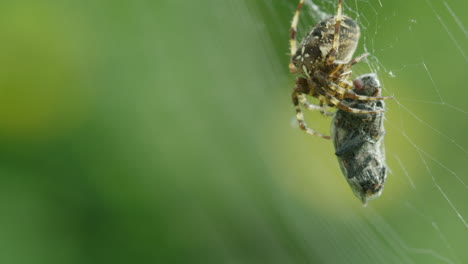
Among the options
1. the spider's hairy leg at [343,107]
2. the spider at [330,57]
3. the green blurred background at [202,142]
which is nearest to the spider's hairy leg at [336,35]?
the spider at [330,57]

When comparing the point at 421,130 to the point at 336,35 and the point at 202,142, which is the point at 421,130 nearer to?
the point at 336,35

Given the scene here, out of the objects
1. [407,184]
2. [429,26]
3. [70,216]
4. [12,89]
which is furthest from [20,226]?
[429,26]

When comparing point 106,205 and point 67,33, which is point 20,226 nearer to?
point 106,205

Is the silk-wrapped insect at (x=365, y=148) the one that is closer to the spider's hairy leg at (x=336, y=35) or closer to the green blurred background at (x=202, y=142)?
the spider's hairy leg at (x=336, y=35)

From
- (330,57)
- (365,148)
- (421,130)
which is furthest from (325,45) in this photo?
(421,130)

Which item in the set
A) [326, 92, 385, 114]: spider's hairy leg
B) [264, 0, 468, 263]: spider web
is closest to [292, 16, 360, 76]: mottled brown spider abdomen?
[326, 92, 385, 114]: spider's hairy leg
